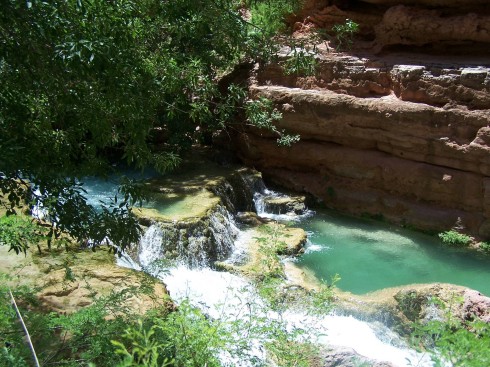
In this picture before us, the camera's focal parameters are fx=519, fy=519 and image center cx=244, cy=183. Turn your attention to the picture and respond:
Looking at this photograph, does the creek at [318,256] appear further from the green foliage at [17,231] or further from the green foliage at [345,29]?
the green foliage at [345,29]

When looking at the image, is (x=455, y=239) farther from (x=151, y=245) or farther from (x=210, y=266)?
(x=151, y=245)

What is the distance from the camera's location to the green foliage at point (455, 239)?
10.5m

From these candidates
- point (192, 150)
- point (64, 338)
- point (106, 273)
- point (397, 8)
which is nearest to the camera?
point (64, 338)

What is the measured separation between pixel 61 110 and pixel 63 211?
961 mm

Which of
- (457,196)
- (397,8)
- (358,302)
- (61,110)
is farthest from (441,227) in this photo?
(61,110)

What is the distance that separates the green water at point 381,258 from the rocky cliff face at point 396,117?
0.66 metres

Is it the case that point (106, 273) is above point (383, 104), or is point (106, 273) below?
below

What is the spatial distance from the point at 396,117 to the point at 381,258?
3.09 meters

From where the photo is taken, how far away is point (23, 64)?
3.73 m

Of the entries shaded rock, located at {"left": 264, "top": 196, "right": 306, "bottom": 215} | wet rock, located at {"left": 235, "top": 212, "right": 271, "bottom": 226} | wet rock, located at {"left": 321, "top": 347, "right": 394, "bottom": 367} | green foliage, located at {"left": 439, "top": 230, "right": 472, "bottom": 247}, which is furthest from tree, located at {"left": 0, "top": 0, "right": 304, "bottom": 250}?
green foliage, located at {"left": 439, "top": 230, "right": 472, "bottom": 247}

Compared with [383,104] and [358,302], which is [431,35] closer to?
[383,104]

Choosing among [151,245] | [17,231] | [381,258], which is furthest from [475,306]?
[17,231]

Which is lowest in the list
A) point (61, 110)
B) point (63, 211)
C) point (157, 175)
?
point (157, 175)

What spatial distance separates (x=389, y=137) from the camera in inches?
442
